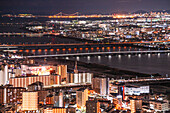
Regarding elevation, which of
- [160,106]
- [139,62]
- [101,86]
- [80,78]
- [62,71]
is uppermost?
[139,62]

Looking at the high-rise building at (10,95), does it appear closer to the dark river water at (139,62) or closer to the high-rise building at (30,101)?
the high-rise building at (30,101)

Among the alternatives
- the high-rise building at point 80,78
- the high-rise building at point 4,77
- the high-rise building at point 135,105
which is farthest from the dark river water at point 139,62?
the high-rise building at point 135,105

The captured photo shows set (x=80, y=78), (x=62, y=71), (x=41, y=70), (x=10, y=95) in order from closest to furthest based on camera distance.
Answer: (x=10, y=95) → (x=80, y=78) → (x=62, y=71) → (x=41, y=70)

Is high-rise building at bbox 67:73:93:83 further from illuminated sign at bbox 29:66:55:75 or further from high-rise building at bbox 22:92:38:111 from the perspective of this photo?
high-rise building at bbox 22:92:38:111

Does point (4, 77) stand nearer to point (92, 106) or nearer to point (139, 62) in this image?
point (92, 106)

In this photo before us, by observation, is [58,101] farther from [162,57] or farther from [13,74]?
[162,57]

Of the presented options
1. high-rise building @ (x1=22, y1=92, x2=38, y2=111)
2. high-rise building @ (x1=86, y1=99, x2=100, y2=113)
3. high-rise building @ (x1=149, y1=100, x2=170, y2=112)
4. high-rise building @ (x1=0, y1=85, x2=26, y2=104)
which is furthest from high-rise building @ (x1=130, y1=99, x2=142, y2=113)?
high-rise building @ (x1=0, y1=85, x2=26, y2=104)

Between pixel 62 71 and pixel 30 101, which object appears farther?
pixel 62 71

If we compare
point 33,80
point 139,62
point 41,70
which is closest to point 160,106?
point 33,80
